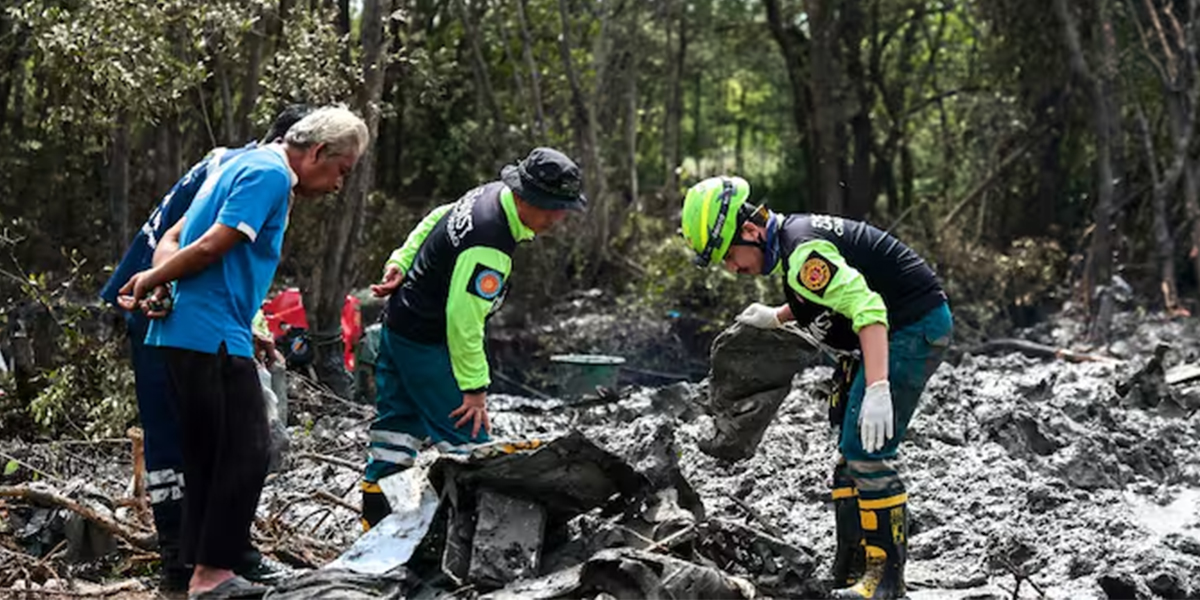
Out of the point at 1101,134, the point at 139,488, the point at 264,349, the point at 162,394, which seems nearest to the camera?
the point at 162,394

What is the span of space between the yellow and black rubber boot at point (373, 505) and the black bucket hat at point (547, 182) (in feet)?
4.00

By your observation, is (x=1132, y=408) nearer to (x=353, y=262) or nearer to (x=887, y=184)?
(x=353, y=262)

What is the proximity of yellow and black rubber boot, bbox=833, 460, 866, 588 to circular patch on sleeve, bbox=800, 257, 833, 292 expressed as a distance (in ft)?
2.77

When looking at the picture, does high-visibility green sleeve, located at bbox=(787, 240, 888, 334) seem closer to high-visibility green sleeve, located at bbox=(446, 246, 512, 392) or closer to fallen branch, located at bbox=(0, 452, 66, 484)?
high-visibility green sleeve, located at bbox=(446, 246, 512, 392)

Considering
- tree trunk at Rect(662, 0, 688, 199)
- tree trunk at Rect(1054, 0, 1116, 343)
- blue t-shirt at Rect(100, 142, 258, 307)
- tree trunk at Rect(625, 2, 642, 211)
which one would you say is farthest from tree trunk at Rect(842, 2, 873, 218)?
blue t-shirt at Rect(100, 142, 258, 307)

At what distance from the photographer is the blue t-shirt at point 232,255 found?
4.32 meters

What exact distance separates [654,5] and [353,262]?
11.8 m

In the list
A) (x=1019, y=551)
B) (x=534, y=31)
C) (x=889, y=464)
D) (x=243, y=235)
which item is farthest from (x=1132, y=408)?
(x=534, y=31)

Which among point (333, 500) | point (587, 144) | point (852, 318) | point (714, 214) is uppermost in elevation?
point (587, 144)

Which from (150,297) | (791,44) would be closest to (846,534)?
(150,297)

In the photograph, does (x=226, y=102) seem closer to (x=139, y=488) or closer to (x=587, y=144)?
(x=139, y=488)

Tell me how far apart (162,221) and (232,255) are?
17.8 inches

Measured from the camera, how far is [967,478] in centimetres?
666

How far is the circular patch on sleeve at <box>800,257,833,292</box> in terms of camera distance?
4.81 meters
